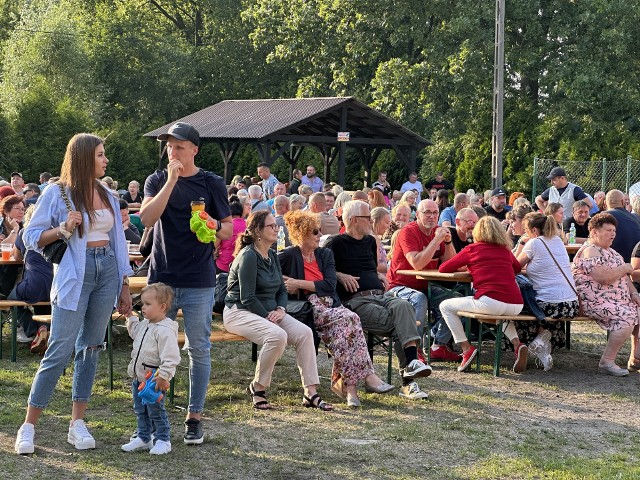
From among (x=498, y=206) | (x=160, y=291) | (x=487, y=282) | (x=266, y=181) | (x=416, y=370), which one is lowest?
(x=416, y=370)

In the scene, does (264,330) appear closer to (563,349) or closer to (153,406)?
(153,406)

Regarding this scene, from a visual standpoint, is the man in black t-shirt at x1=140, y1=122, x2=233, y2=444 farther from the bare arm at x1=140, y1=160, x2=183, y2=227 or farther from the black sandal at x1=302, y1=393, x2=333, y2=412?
the black sandal at x1=302, y1=393, x2=333, y2=412

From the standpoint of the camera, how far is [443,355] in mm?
9742

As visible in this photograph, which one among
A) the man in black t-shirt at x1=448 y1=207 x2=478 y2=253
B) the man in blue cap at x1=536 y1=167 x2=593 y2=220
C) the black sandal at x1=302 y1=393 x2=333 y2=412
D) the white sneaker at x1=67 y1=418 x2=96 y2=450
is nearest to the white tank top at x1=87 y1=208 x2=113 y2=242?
the white sneaker at x1=67 y1=418 x2=96 y2=450

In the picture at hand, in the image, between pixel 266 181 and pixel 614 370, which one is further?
pixel 266 181

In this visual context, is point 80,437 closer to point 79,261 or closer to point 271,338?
point 79,261

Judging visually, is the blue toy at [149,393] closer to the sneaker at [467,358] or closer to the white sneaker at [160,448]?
the white sneaker at [160,448]

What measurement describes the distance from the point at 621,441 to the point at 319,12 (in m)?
29.2

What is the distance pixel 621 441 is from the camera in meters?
7.03

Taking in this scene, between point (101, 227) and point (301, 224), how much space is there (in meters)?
2.46

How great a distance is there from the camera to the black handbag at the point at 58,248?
5.91 meters

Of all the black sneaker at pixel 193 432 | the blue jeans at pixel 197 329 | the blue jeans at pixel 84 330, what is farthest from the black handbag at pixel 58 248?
the black sneaker at pixel 193 432

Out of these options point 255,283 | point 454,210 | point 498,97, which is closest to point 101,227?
point 255,283

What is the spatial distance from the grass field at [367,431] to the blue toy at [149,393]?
315 mm
